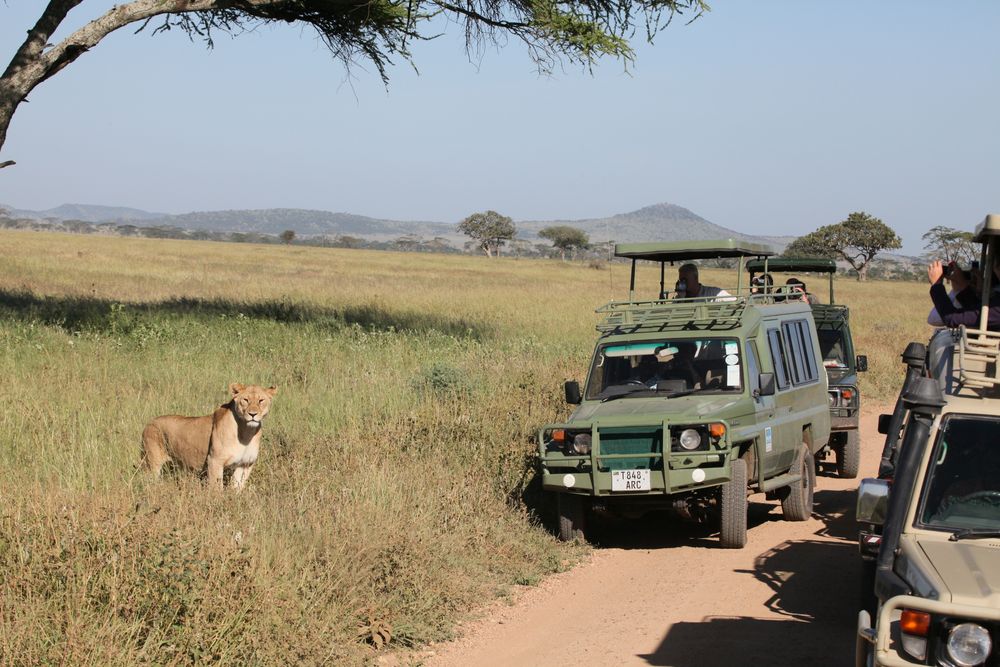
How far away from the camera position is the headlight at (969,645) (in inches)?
166

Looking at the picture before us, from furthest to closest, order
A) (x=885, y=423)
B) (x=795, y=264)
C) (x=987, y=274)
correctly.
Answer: (x=795, y=264), (x=885, y=423), (x=987, y=274)

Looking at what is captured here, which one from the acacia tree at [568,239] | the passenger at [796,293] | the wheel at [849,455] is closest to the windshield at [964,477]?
the passenger at [796,293]

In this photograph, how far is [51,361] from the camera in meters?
12.7

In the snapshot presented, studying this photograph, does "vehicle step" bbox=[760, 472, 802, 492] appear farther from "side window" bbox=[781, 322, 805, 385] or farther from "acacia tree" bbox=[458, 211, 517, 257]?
"acacia tree" bbox=[458, 211, 517, 257]

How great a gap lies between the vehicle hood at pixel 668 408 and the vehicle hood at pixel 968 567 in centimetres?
403

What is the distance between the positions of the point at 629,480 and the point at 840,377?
590 centimetres

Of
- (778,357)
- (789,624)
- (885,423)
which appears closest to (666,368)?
(778,357)

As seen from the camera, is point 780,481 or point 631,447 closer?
point 631,447

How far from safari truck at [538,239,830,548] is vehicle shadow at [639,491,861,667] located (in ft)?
2.23

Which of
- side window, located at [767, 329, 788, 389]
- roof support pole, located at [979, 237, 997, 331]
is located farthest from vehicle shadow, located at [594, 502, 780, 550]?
roof support pole, located at [979, 237, 997, 331]

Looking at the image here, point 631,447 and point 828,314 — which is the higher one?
point 828,314

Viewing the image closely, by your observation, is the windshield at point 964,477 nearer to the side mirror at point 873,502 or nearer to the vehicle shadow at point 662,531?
the side mirror at point 873,502

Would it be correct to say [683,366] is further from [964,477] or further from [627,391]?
[964,477]

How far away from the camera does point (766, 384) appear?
9.70 meters
